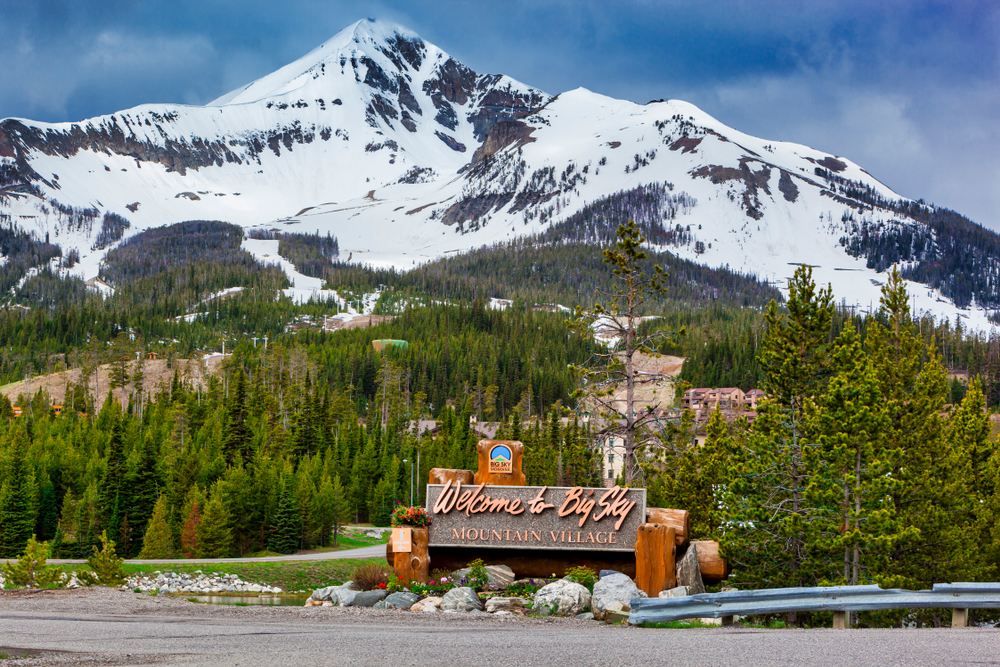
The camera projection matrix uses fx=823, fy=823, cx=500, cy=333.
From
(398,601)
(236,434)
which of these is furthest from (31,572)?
(236,434)

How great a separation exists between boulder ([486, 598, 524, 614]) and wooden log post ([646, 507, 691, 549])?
15.6 feet

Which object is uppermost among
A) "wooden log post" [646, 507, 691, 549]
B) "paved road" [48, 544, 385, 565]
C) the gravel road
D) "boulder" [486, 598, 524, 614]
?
"wooden log post" [646, 507, 691, 549]

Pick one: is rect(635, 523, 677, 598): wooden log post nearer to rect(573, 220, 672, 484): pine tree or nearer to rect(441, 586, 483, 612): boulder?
rect(441, 586, 483, 612): boulder

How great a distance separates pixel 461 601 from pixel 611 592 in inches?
134

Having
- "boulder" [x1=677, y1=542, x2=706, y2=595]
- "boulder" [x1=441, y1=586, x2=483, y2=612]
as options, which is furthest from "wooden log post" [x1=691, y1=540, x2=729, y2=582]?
"boulder" [x1=441, y1=586, x2=483, y2=612]

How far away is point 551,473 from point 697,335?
11742 cm

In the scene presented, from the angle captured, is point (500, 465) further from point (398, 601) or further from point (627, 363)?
point (627, 363)

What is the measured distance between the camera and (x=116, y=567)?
25.5 meters

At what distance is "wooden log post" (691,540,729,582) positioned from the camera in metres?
21.5

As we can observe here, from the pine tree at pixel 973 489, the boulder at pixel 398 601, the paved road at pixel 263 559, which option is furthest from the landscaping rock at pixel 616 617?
the paved road at pixel 263 559

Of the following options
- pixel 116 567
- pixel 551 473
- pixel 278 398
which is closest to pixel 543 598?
pixel 116 567

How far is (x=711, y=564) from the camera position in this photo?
2155cm

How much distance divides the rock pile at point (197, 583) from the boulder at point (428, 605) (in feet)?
71.9

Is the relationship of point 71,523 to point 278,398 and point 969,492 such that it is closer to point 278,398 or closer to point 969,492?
point 278,398
